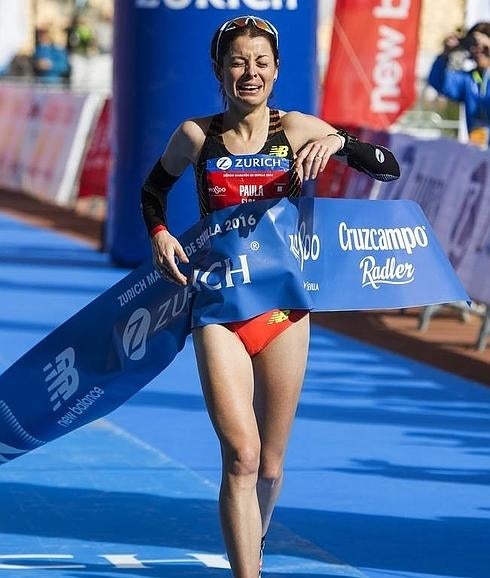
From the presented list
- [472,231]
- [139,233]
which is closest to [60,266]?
[139,233]

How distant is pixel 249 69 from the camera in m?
5.54

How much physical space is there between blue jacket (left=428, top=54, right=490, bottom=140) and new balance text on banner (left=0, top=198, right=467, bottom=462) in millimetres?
8034

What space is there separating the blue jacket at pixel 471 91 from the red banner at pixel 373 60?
3.91m

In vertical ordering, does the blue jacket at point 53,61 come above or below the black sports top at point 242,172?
below

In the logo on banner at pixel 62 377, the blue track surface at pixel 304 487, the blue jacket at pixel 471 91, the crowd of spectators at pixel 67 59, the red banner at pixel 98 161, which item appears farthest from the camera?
the crowd of spectators at pixel 67 59

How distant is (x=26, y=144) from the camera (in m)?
25.1

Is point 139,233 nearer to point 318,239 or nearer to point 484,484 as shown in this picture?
point 484,484

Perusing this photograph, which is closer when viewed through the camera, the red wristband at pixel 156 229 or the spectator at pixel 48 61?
the red wristband at pixel 156 229

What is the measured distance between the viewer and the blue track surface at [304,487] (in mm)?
6613

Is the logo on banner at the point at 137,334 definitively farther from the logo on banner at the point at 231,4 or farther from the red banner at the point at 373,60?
the red banner at the point at 373,60

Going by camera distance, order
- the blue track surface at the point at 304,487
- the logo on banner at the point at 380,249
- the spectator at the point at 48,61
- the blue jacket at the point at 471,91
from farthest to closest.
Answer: the spectator at the point at 48,61 < the blue jacket at the point at 471,91 < the blue track surface at the point at 304,487 < the logo on banner at the point at 380,249

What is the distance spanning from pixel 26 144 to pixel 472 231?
45.7ft

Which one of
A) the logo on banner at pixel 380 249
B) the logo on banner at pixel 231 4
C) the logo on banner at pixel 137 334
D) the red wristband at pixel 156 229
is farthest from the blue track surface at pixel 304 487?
the logo on banner at pixel 231 4

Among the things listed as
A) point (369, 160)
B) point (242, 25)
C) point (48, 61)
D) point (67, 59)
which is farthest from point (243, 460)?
point (67, 59)
